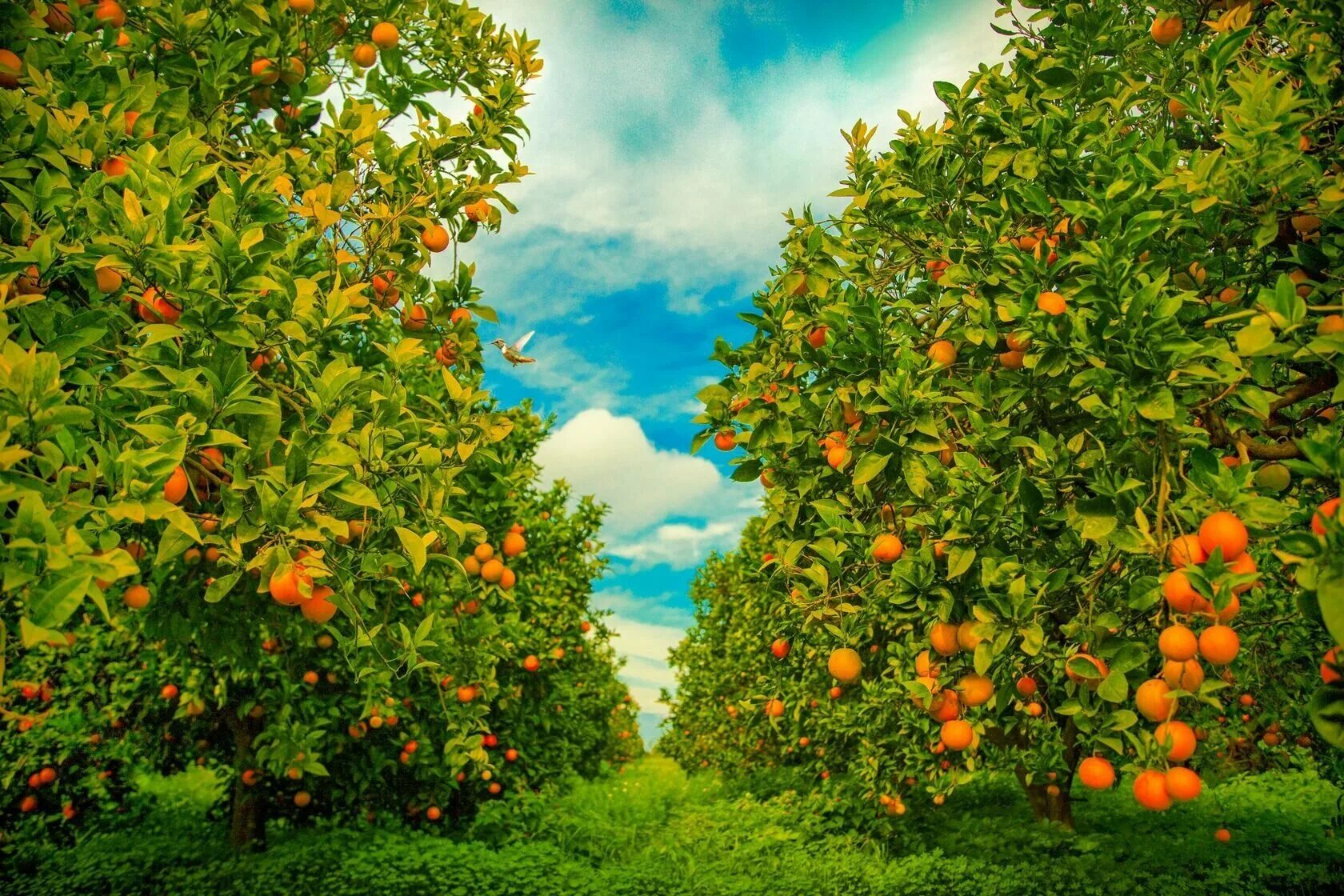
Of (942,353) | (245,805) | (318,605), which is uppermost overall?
(942,353)

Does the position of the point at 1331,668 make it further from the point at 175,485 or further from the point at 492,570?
the point at 492,570

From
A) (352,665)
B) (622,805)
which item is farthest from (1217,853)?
(352,665)

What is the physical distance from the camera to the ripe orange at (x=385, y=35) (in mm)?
4566

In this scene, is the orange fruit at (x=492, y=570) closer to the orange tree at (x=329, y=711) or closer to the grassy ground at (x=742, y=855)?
the orange tree at (x=329, y=711)

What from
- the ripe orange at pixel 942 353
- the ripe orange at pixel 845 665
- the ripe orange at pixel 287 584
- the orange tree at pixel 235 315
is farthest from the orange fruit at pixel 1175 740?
the ripe orange at pixel 287 584

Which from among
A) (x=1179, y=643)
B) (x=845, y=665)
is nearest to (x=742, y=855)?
(x=845, y=665)

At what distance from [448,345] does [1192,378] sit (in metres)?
3.52

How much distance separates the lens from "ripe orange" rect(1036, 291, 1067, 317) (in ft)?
→ 9.39

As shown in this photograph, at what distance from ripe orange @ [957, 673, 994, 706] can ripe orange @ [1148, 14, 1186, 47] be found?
3.24m

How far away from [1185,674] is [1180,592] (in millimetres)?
268

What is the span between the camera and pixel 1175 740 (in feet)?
7.50

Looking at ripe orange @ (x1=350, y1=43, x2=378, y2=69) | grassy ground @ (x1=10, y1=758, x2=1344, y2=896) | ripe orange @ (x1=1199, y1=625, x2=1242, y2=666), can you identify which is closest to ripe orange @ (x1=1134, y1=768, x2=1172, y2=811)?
ripe orange @ (x1=1199, y1=625, x2=1242, y2=666)

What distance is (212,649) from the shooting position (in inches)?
156

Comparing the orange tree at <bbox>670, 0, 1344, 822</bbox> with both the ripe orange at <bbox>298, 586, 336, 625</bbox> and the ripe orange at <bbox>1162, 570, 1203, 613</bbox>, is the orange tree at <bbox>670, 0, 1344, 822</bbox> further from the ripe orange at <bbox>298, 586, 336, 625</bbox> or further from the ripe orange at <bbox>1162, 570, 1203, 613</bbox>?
the ripe orange at <bbox>298, 586, 336, 625</bbox>
